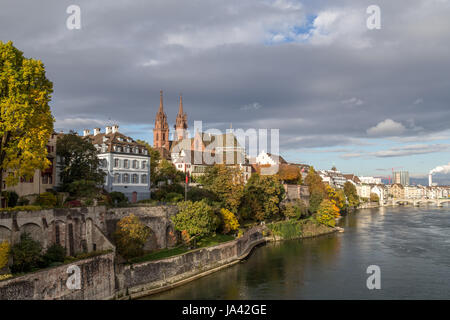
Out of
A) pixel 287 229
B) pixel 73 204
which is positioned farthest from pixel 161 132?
pixel 73 204

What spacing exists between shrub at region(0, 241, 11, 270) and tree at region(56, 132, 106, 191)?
57.8 feet

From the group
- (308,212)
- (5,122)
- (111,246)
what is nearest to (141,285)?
(111,246)

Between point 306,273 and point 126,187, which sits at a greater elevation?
point 126,187

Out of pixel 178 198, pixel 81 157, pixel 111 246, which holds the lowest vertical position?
pixel 111 246

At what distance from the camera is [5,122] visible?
25812 millimetres

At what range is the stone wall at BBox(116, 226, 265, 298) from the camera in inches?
1207

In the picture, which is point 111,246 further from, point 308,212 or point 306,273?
point 308,212

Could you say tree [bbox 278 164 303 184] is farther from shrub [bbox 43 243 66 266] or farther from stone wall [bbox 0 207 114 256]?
shrub [bbox 43 243 66 266]

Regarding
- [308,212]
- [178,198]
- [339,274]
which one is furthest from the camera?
[308,212]

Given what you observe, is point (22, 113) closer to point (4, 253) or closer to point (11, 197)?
point (11, 197)

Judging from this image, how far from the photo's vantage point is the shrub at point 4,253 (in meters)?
23.8

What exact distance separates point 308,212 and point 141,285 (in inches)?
2395

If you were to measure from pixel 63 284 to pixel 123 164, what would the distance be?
2839 cm

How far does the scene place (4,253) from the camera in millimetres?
23969
